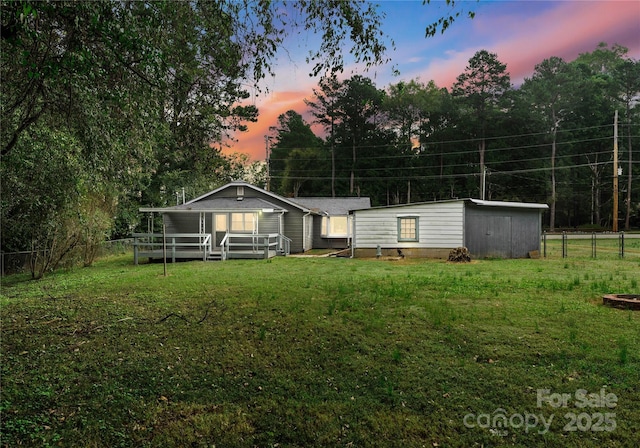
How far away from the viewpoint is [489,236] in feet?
55.3

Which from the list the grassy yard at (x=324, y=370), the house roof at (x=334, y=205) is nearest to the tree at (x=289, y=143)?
the house roof at (x=334, y=205)

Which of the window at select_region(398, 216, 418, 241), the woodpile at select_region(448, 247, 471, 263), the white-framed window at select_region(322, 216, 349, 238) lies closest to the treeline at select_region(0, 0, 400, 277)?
the woodpile at select_region(448, 247, 471, 263)

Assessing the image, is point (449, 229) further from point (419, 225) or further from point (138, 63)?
point (138, 63)

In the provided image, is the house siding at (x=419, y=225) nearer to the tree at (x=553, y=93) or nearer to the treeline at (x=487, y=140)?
the treeline at (x=487, y=140)

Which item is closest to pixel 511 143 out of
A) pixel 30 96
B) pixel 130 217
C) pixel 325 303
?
pixel 130 217

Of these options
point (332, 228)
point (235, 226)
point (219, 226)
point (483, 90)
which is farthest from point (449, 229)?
point (483, 90)

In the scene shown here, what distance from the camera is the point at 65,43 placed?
477cm

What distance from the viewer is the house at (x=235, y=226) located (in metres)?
17.4

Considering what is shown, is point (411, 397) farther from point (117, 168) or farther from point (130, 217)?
point (130, 217)

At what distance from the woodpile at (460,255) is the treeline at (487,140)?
92.5ft

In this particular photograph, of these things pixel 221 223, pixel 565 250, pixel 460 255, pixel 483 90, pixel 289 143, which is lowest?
pixel 565 250

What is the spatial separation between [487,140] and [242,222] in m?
37.4

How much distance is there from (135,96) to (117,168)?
2586 millimetres

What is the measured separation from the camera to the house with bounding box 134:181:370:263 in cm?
1739
